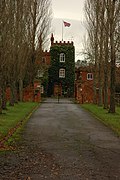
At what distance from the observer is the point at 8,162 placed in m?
9.27

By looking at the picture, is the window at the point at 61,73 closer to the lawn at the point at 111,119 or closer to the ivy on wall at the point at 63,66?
the ivy on wall at the point at 63,66

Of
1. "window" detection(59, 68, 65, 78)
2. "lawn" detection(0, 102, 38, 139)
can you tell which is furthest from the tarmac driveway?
"window" detection(59, 68, 65, 78)

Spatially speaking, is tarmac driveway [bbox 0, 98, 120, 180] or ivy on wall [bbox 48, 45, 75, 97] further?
ivy on wall [bbox 48, 45, 75, 97]

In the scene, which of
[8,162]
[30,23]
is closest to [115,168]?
[8,162]

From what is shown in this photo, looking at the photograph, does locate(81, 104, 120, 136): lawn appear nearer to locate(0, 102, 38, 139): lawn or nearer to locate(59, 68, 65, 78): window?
locate(0, 102, 38, 139): lawn

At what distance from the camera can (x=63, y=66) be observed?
7375cm

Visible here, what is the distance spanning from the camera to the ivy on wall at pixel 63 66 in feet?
240

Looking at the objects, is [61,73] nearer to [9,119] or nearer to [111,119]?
[111,119]

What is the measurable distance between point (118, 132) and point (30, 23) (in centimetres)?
3288

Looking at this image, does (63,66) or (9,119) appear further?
(63,66)

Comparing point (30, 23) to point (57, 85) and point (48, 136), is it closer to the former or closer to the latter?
point (57, 85)

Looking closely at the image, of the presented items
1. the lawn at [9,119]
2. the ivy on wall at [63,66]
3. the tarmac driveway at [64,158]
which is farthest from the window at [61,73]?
the tarmac driveway at [64,158]

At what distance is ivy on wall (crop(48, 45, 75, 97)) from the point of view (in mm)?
73062

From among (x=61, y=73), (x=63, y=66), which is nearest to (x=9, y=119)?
(x=61, y=73)
